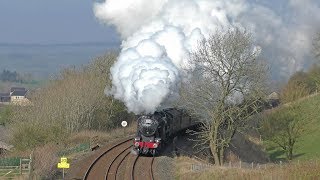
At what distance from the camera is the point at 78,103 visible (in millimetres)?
58281

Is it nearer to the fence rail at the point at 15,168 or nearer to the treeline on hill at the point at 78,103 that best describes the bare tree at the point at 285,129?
the treeline on hill at the point at 78,103

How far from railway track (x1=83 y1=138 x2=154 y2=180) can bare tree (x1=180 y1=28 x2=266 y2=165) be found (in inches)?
232

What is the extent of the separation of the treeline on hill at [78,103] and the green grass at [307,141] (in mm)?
19614

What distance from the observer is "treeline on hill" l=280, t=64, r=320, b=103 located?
7431cm

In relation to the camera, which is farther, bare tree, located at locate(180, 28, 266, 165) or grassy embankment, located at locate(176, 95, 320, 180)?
bare tree, located at locate(180, 28, 266, 165)

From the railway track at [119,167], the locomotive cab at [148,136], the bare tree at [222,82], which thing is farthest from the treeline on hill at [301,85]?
the locomotive cab at [148,136]

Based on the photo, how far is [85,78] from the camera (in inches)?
2470

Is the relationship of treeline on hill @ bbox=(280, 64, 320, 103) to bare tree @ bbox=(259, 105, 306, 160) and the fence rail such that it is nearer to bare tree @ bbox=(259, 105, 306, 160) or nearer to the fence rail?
bare tree @ bbox=(259, 105, 306, 160)

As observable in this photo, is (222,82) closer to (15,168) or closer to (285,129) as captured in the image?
(15,168)

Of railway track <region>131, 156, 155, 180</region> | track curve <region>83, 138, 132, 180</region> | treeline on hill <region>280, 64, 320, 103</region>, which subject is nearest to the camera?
track curve <region>83, 138, 132, 180</region>

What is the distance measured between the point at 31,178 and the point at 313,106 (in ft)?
172

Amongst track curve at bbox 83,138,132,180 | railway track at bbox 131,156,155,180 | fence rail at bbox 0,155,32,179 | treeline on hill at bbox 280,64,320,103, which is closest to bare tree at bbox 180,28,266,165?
railway track at bbox 131,156,155,180

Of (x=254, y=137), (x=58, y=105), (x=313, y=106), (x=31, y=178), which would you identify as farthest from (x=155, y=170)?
(x=313, y=106)

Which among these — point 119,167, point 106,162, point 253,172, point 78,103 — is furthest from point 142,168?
point 78,103
